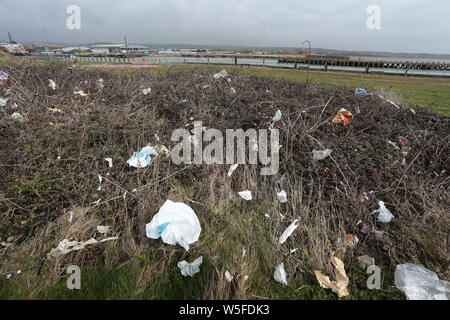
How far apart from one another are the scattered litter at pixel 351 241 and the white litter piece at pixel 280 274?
725 millimetres

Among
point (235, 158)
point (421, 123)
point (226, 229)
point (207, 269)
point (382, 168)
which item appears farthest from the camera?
point (421, 123)

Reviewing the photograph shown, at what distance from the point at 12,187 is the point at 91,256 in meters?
1.38

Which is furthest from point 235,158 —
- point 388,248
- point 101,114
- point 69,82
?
point 69,82

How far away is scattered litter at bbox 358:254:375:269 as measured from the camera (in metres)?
1.79

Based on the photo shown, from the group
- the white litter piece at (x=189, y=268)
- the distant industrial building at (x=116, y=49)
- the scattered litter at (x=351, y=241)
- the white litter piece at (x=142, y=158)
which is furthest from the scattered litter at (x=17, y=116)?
the distant industrial building at (x=116, y=49)

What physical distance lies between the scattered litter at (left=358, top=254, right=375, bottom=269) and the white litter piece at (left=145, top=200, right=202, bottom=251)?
1.43 metres

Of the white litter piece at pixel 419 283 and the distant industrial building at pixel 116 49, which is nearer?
the white litter piece at pixel 419 283

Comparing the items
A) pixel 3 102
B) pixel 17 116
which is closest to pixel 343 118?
pixel 17 116

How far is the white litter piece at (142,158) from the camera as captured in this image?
2789 millimetres

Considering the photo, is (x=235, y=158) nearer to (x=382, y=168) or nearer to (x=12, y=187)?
(x=382, y=168)

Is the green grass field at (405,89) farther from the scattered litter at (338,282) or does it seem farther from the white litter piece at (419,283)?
the scattered litter at (338,282)

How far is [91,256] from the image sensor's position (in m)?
1.84

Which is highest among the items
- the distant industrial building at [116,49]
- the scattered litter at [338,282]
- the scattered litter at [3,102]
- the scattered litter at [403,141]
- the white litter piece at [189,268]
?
the distant industrial building at [116,49]

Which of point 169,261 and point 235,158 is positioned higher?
point 235,158
